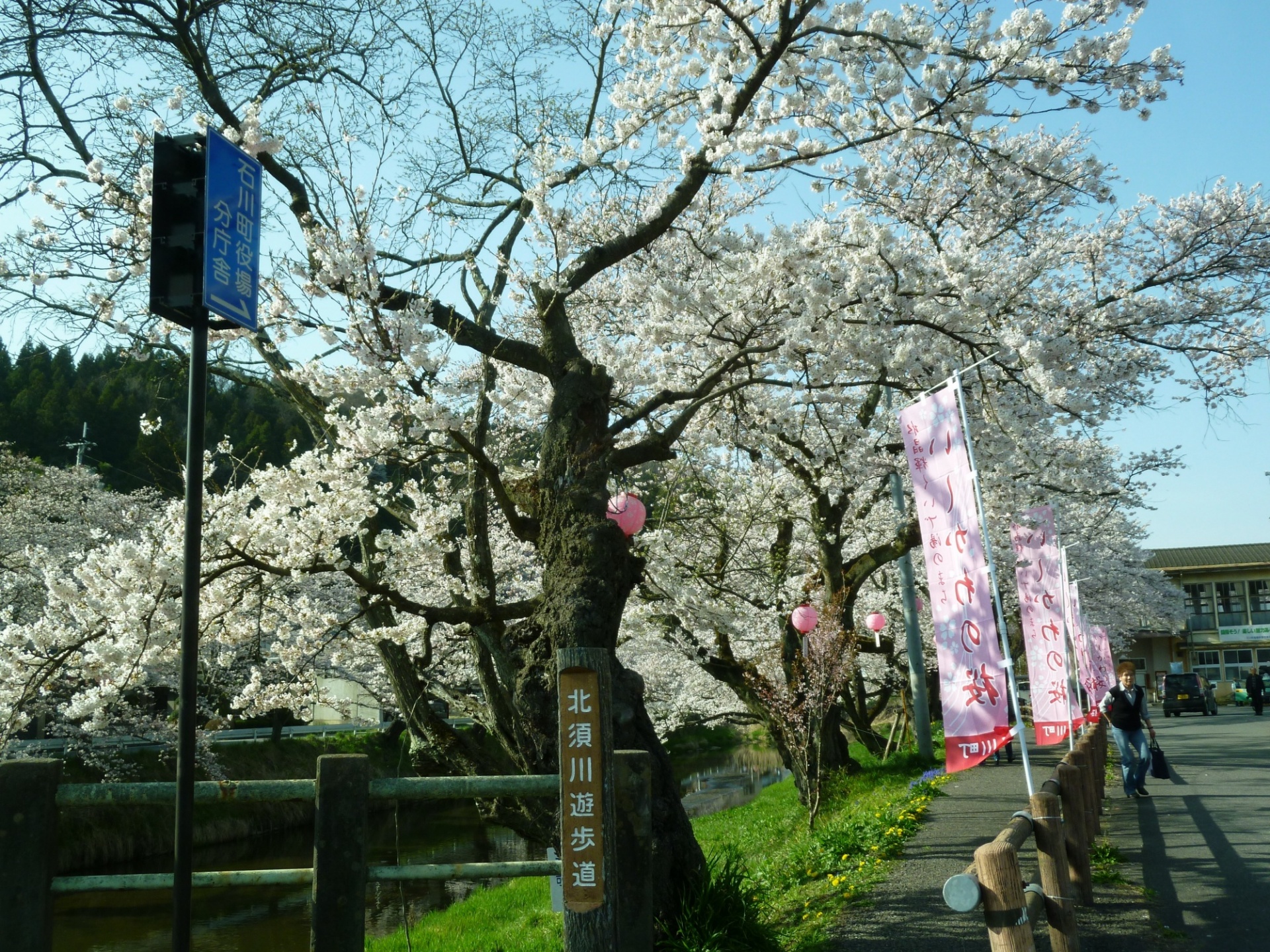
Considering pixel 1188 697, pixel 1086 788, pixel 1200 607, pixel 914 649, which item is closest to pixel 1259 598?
pixel 1200 607

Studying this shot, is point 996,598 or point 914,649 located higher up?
point 996,598

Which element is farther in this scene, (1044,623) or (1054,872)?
(1044,623)

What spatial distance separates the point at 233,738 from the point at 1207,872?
24217mm

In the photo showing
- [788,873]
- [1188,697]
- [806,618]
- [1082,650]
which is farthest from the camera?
[1188,697]

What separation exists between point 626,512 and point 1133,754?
25.6 ft

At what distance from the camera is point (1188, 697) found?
36500 millimetres

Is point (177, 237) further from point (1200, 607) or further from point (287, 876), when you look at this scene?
point (1200, 607)

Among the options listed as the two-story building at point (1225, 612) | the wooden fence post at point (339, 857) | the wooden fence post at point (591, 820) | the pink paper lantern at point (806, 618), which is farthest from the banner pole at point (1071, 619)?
the two-story building at point (1225, 612)

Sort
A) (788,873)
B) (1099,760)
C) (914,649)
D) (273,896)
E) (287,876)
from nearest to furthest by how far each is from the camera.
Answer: (287,876) < (788,873) < (1099,760) < (273,896) < (914,649)

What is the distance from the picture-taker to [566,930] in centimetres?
418

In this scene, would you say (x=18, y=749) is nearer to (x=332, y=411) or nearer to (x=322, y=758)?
(x=332, y=411)

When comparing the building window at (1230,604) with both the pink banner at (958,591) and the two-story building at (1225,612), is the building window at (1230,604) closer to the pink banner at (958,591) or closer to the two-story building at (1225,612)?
the two-story building at (1225,612)

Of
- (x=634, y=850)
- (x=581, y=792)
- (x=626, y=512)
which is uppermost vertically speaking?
(x=626, y=512)

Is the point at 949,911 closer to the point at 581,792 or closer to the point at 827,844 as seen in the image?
the point at 827,844
